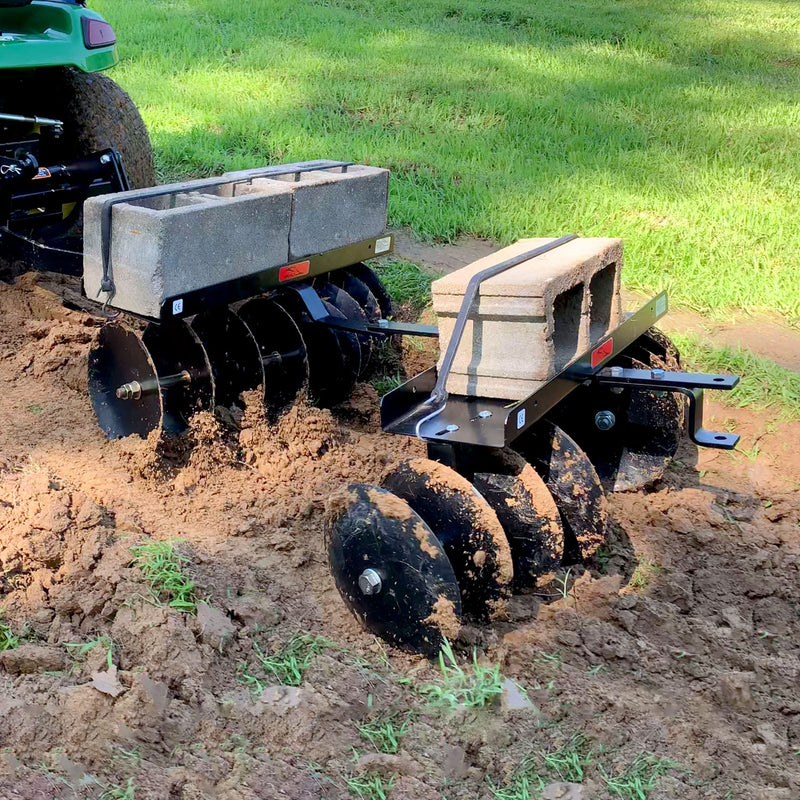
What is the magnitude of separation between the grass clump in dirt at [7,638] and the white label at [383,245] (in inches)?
83.3

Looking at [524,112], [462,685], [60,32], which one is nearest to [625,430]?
[462,685]

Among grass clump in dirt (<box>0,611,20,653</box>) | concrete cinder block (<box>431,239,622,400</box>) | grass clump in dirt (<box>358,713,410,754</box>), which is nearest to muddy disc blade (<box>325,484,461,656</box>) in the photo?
grass clump in dirt (<box>358,713,410,754</box>)

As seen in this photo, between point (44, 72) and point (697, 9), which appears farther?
point (697, 9)

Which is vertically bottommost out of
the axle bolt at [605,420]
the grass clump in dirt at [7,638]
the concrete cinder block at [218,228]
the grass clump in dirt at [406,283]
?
the grass clump in dirt at [7,638]

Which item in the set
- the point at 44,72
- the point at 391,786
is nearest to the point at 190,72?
the point at 44,72

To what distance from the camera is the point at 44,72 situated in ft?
15.2

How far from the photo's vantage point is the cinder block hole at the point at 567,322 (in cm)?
328

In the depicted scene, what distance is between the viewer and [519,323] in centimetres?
301

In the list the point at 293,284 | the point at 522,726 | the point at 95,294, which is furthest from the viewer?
the point at 293,284

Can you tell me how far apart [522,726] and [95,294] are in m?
2.05

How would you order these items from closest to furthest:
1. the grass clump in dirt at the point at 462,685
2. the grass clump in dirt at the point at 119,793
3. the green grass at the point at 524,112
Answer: the grass clump in dirt at the point at 119,793
the grass clump in dirt at the point at 462,685
the green grass at the point at 524,112

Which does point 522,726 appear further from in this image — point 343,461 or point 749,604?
point 343,461

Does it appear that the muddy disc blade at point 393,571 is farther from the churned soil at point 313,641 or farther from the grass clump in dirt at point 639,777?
the grass clump in dirt at point 639,777

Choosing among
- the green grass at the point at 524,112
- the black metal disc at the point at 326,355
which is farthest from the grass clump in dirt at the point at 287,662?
the green grass at the point at 524,112
